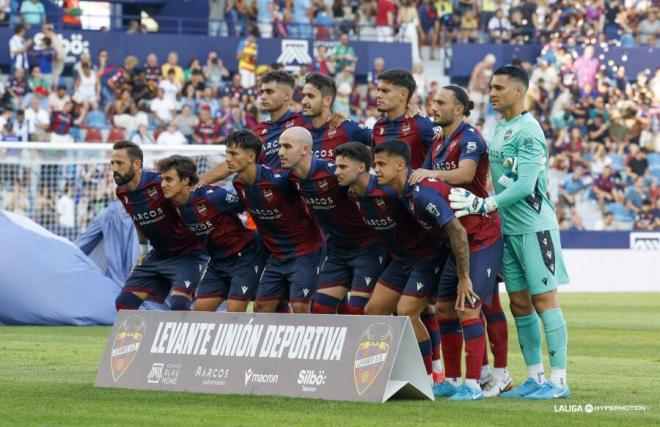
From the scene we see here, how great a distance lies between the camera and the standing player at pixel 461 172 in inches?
383

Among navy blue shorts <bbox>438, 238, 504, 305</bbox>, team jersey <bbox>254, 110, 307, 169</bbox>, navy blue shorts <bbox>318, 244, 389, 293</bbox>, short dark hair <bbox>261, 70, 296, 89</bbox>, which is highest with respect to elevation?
short dark hair <bbox>261, 70, 296, 89</bbox>

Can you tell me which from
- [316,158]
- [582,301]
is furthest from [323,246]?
[582,301]

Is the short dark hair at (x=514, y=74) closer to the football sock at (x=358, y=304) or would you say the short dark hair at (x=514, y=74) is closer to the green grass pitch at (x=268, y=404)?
the football sock at (x=358, y=304)

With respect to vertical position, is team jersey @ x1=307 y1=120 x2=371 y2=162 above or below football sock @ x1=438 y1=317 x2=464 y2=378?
above

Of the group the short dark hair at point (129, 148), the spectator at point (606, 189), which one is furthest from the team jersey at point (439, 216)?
the spectator at point (606, 189)

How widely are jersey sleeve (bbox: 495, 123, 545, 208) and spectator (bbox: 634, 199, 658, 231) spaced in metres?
20.3

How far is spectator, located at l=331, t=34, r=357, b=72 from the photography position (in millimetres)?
30031

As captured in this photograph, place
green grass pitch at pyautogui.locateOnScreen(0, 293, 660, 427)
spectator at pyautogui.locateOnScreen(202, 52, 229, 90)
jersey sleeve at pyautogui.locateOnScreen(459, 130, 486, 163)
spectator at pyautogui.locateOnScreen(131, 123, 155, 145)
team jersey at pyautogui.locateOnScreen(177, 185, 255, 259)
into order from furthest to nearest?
spectator at pyautogui.locateOnScreen(202, 52, 229, 90)
spectator at pyautogui.locateOnScreen(131, 123, 155, 145)
team jersey at pyautogui.locateOnScreen(177, 185, 255, 259)
jersey sleeve at pyautogui.locateOnScreen(459, 130, 486, 163)
green grass pitch at pyautogui.locateOnScreen(0, 293, 660, 427)

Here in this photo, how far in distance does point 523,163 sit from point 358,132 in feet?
6.65

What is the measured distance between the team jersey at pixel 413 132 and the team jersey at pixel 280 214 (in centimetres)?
88

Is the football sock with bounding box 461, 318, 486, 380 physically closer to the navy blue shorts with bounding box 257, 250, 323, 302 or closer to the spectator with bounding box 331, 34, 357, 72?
the navy blue shorts with bounding box 257, 250, 323, 302

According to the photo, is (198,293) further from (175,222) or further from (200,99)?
(200,99)

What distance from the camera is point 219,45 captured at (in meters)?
29.2

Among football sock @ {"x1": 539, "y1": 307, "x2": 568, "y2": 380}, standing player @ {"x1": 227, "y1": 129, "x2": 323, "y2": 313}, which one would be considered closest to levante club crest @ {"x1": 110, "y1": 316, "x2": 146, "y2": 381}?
standing player @ {"x1": 227, "y1": 129, "x2": 323, "y2": 313}
